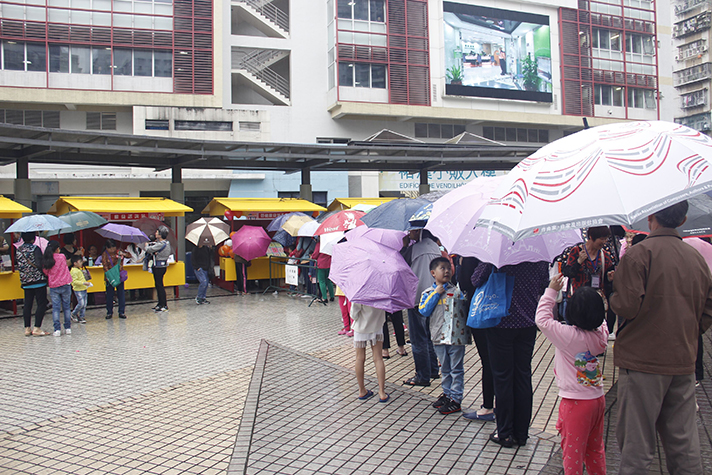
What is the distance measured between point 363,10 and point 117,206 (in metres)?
22.5

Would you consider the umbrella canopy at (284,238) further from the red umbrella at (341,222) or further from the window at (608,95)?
the window at (608,95)

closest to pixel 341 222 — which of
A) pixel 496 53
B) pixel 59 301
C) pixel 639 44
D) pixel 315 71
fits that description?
pixel 59 301

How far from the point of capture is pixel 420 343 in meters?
6.38

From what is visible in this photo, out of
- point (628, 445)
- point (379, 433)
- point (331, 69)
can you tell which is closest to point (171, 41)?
point (331, 69)

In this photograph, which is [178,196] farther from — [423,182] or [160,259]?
[423,182]

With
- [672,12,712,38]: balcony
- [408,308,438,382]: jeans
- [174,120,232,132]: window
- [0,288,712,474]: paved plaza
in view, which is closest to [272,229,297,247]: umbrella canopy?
[0,288,712,474]: paved plaza

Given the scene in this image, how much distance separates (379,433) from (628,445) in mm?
2305

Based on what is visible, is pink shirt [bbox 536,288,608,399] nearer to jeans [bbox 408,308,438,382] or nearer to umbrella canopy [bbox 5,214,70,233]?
jeans [bbox 408,308,438,382]

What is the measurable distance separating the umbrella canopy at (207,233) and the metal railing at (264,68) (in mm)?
19265

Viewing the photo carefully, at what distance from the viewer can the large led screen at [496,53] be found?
33.6 meters

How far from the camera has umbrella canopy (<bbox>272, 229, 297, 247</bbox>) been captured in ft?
47.1

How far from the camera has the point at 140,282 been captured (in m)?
13.8

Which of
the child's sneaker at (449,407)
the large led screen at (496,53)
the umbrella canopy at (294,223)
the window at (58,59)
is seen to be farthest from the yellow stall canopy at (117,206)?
the large led screen at (496,53)

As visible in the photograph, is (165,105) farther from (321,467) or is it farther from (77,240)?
(321,467)
